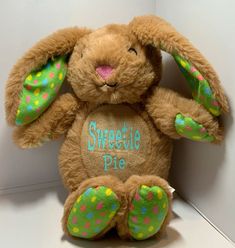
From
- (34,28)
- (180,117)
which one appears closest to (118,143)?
(180,117)

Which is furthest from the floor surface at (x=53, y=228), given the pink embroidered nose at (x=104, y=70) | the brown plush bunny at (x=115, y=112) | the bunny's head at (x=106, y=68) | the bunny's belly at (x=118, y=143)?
the pink embroidered nose at (x=104, y=70)

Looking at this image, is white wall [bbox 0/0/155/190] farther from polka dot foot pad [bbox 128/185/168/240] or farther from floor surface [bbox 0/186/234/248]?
polka dot foot pad [bbox 128/185/168/240]

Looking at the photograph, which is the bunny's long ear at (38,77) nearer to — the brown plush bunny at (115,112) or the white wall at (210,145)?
the brown plush bunny at (115,112)

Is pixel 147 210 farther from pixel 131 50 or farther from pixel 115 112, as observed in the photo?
pixel 131 50

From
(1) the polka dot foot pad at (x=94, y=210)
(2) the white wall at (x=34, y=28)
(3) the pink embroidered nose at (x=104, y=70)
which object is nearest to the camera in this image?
(1) the polka dot foot pad at (x=94, y=210)

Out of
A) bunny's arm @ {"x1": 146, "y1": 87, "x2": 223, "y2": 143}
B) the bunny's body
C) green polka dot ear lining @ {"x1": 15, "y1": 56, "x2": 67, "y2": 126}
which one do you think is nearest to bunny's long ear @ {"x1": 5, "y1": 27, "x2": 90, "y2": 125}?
green polka dot ear lining @ {"x1": 15, "y1": 56, "x2": 67, "y2": 126}

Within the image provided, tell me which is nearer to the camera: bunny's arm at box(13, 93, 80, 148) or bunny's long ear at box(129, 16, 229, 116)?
bunny's long ear at box(129, 16, 229, 116)

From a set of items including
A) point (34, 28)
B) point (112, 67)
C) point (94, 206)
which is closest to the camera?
point (94, 206)
